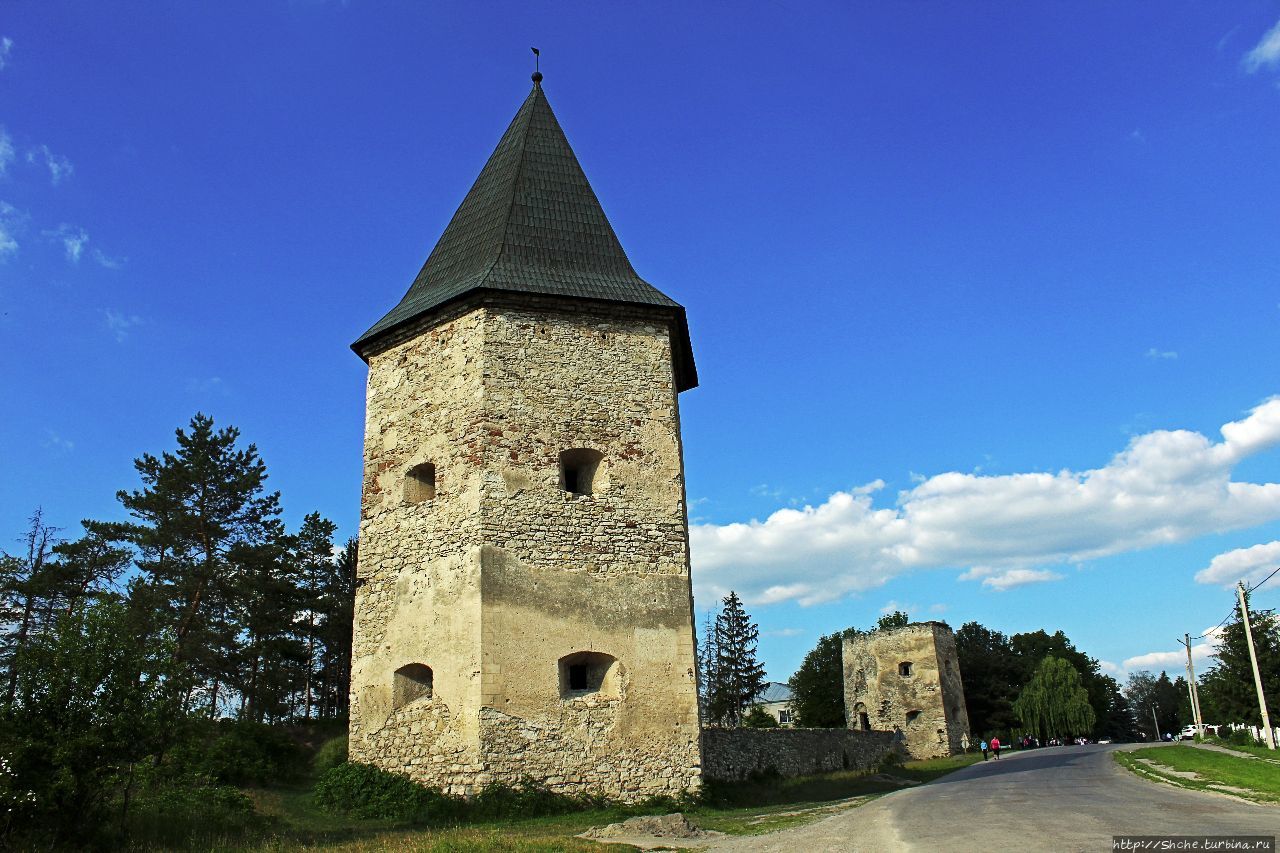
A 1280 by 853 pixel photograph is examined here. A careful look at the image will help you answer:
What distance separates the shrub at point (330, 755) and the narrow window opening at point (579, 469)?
23.5 feet

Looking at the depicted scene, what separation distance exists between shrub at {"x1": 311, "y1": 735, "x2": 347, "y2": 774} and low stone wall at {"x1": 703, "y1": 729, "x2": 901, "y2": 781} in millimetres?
7065

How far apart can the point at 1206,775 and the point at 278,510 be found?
2258 centimetres

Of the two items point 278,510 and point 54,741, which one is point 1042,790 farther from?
point 278,510

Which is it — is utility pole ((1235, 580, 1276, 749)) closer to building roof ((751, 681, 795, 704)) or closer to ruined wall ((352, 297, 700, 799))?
ruined wall ((352, 297, 700, 799))

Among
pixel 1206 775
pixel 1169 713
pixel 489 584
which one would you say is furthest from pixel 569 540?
pixel 1169 713

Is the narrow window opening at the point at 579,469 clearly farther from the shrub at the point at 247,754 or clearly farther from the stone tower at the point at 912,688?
the stone tower at the point at 912,688

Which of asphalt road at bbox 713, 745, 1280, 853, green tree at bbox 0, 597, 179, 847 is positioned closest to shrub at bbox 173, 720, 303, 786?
green tree at bbox 0, 597, 179, 847

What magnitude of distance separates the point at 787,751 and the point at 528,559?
419 inches

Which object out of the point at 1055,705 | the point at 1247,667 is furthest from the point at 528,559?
the point at 1055,705

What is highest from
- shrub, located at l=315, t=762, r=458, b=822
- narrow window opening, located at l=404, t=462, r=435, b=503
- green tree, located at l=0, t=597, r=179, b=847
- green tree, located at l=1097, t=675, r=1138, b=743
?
narrow window opening, located at l=404, t=462, r=435, b=503

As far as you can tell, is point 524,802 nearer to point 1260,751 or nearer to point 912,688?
point 1260,751

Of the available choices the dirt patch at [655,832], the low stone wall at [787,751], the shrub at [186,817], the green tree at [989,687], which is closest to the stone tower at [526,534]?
the shrub at [186,817]

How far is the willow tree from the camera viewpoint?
166 feet

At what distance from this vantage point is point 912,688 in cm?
3506
